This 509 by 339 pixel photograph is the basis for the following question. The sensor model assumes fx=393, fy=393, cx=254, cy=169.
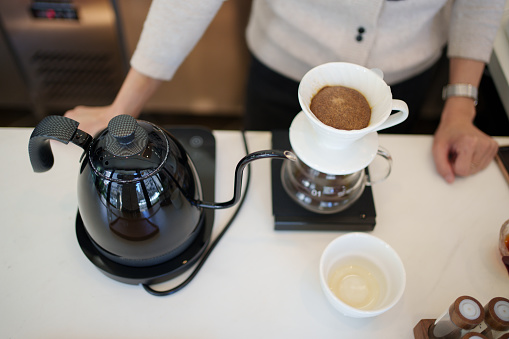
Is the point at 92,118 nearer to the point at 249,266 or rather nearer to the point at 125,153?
the point at 125,153

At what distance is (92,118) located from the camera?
0.82m

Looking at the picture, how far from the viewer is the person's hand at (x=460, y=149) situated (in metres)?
0.81

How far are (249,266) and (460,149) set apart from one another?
0.50 m

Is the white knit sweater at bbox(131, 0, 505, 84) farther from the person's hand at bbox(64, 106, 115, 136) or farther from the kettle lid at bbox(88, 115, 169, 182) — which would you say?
the kettle lid at bbox(88, 115, 169, 182)

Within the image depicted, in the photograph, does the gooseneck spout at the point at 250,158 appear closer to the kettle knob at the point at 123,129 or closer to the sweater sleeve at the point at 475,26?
the kettle knob at the point at 123,129

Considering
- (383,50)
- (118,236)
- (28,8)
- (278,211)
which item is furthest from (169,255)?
(28,8)

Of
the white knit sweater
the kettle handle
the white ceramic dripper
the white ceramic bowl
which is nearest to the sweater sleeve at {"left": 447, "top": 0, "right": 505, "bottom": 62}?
the white knit sweater

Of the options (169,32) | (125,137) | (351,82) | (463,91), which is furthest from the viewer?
(463,91)

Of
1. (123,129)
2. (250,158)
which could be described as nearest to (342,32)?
(250,158)

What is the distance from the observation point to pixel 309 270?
698mm

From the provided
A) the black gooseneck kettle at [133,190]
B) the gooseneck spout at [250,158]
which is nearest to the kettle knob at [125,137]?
the black gooseneck kettle at [133,190]

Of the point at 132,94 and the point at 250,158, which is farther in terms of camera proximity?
the point at 132,94

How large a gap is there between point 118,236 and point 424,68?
85 centimetres

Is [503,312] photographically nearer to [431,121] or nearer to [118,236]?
[118,236]
